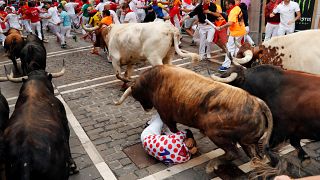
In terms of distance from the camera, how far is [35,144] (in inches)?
145

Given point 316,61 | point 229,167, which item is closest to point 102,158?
point 229,167

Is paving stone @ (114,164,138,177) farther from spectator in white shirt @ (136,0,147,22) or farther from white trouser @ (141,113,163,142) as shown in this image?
spectator in white shirt @ (136,0,147,22)

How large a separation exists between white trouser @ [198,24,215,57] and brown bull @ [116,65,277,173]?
19.6 feet

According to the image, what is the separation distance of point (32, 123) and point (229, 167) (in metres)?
3.00

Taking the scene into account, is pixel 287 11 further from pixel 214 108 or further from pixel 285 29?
pixel 214 108

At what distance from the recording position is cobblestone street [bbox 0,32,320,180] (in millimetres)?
5121

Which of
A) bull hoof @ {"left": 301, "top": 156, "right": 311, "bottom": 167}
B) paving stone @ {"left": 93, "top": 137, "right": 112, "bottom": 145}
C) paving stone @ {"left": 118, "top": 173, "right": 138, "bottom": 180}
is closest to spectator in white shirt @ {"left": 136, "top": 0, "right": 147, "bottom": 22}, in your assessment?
paving stone @ {"left": 93, "top": 137, "right": 112, "bottom": 145}

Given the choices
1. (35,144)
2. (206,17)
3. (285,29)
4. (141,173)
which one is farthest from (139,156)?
(285,29)

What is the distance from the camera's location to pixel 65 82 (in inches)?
385

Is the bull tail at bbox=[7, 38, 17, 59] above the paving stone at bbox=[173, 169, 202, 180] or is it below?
above

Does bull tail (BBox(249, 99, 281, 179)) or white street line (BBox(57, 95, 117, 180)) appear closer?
bull tail (BBox(249, 99, 281, 179))

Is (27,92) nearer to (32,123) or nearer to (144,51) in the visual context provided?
(32,123)

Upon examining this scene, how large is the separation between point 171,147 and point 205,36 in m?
6.76

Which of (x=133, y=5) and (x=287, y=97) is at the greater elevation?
(x=133, y=5)
